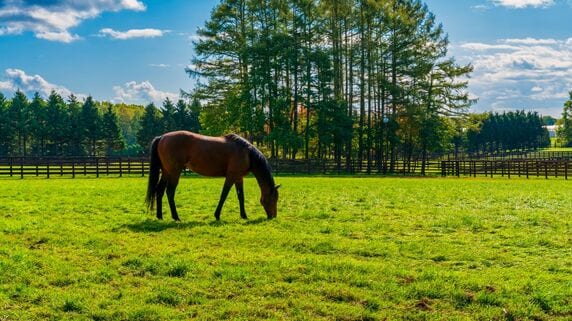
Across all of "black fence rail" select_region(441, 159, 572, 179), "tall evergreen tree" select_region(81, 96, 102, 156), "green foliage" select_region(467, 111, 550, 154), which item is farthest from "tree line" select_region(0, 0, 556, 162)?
"green foliage" select_region(467, 111, 550, 154)

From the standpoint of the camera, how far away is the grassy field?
17.1 ft

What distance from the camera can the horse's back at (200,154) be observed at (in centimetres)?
1139

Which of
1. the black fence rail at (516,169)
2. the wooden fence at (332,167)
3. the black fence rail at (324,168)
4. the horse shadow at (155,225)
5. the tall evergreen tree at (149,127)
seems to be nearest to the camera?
the horse shadow at (155,225)

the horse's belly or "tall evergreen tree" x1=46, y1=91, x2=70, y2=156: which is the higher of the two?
"tall evergreen tree" x1=46, y1=91, x2=70, y2=156

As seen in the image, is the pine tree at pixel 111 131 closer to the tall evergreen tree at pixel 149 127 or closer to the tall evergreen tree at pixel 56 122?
the tall evergreen tree at pixel 149 127

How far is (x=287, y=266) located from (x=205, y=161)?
17.8ft

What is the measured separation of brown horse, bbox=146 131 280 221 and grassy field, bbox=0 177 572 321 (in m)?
0.70

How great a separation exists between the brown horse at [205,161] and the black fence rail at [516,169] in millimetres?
26490

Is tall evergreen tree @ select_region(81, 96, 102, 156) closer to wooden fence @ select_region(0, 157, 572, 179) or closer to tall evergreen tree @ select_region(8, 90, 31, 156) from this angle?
tall evergreen tree @ select_region(8, 90, 31, 156)

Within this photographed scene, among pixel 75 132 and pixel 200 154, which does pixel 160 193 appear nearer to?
pixel 200 154

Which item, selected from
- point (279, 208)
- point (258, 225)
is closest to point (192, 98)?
point (279, 208)

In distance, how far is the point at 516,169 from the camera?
115 ft

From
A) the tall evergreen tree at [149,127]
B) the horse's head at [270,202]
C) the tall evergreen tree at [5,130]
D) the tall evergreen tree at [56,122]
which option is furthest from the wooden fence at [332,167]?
the tall evergreen tree at [149,127]

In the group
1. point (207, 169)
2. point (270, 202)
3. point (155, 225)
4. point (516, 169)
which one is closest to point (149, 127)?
point (516, 169)
